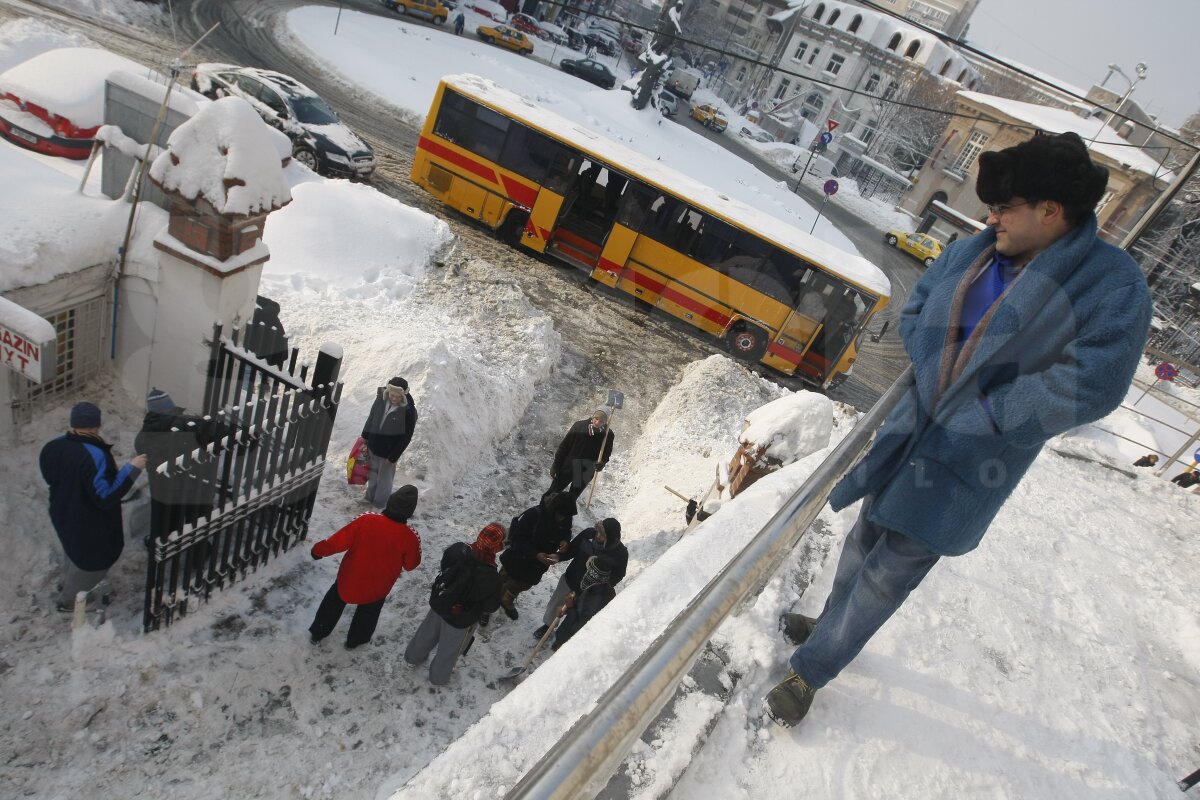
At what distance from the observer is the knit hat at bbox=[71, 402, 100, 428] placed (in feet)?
13.1

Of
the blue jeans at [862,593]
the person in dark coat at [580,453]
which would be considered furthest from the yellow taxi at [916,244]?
Answer: the blue jeans at [862,593]

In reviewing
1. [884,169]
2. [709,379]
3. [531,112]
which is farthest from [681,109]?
[709,379]

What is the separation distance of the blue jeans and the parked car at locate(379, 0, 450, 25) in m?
38.6

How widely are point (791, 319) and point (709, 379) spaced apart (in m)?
3.21

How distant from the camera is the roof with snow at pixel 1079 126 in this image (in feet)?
116

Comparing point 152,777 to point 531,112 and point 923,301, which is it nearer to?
point 923,301

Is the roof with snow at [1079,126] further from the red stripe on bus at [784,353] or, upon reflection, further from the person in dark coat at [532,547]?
the person in dark coat at [532,547]

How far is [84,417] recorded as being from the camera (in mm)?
4023

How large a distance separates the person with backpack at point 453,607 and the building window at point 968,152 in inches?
2001

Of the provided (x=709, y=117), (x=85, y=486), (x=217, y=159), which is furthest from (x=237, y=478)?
(x=709, y=117)

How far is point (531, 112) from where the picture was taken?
1441 cm

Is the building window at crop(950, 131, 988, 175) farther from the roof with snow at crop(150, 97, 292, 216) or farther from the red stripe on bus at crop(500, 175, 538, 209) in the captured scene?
the roof with snow at crop(150, 97, 292, 216)

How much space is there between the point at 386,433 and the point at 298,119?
11.7 metres

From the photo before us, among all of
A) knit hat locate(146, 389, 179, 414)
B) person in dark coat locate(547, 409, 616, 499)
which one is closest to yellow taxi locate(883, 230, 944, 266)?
person in dark coat locate(547, 409, 616, 499)
